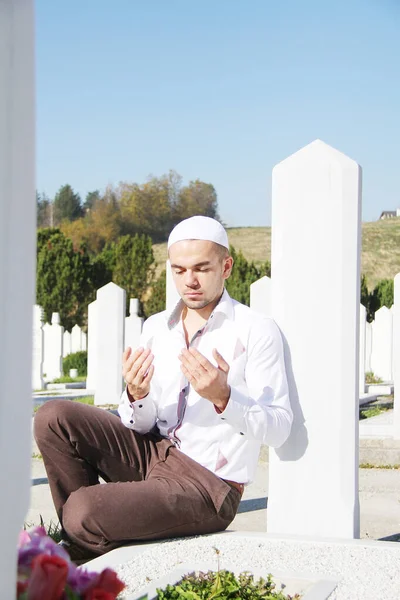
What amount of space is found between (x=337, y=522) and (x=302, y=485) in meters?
0.20

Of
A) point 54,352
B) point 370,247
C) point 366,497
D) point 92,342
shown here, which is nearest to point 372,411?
point 92,342

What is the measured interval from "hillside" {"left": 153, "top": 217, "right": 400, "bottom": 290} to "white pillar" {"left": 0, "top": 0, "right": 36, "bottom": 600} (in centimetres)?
5549

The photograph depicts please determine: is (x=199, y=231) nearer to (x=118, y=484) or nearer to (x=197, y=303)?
(x=197, y=303)

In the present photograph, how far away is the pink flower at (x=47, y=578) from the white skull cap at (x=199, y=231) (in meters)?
1.89

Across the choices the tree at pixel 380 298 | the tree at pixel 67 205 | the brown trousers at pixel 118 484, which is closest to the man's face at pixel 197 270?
the brown trousers at pixel 118 484

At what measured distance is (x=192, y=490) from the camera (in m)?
3.13

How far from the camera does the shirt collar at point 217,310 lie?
330 centimetres

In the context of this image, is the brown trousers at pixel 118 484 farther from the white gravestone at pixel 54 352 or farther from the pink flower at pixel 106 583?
the white gravestone at pixel 54 352

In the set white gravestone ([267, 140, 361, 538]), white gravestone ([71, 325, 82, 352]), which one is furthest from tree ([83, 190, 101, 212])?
white gravestone ([267, 140, 361, 538])

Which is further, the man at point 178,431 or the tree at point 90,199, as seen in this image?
the tree at point 90,199

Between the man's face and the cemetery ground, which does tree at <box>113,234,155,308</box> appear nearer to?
the cemetery ground

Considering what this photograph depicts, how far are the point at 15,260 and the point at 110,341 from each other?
330 inches

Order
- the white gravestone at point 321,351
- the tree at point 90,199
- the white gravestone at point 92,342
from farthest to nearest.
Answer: the tree at point 90,199, the white gravestone at point 92,342, the white gravestone at point 321,351

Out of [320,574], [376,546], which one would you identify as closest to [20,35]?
[320,574]
